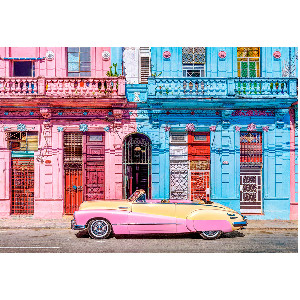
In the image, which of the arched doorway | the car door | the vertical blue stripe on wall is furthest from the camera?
the vertical blue stripe on wall

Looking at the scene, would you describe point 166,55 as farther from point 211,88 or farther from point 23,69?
point 23,69

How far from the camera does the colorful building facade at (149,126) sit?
361 inches

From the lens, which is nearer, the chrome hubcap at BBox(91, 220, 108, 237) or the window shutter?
the chrome hubcap at BBox(91, 220, 108, 237)

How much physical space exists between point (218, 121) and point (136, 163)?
2.80 m

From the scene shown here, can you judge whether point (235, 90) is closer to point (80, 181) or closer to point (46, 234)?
point (80, 181)

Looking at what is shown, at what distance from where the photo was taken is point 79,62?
941 centimetres

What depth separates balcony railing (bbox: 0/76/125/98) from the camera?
917cm

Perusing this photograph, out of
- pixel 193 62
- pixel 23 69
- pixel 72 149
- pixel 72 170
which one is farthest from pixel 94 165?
pixel 193 62

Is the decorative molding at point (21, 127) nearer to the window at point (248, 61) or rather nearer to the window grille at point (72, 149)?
the window grille at point (72, 149)

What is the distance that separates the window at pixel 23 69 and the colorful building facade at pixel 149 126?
0.10 ft

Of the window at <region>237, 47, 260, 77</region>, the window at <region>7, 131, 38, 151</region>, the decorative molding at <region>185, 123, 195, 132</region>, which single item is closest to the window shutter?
the decorative molding at <region>185, 123, 195, 132</region>

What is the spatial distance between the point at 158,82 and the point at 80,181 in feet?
12.2

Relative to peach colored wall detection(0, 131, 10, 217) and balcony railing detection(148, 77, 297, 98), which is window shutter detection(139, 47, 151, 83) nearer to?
balcony railing detection(148, 77, 297, 98)

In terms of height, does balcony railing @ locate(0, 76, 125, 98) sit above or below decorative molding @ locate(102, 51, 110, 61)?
below
